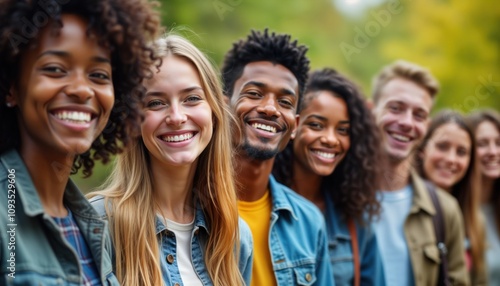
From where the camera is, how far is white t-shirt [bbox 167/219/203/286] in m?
3.11

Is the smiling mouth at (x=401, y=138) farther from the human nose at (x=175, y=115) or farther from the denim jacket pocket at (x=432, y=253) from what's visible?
the human nose at (x=175, y=115)

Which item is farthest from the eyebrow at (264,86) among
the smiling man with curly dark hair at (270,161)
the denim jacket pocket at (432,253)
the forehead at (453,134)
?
the forehead at (453,134)

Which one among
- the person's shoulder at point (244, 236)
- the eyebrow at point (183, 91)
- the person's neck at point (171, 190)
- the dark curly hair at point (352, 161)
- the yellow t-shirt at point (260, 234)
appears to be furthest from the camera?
the dark curly hair at point (352, 161)

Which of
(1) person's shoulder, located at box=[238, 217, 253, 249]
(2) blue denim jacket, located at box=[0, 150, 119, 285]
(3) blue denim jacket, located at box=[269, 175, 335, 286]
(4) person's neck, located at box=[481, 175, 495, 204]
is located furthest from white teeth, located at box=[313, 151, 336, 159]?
(4) person's neck, located at box=[481, 175, 495, 204]

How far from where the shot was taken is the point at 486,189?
680 cm

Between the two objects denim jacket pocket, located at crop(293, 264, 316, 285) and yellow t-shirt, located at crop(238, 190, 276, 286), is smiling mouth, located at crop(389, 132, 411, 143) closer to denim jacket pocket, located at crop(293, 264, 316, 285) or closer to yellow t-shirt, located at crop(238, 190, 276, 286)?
yellow t-shirt, located at crop(238, 190, 276, 286)

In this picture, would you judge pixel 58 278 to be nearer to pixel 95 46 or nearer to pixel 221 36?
pixel 95 46

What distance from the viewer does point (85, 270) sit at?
246cm

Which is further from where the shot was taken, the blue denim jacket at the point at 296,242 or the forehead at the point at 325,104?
the forehead at the point at 325,104

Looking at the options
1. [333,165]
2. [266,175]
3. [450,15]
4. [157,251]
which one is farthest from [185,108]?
[450,15]

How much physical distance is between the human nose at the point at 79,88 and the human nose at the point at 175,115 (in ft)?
2.57

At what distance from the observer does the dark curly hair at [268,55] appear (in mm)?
4078

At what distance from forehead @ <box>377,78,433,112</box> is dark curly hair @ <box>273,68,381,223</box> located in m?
0.78

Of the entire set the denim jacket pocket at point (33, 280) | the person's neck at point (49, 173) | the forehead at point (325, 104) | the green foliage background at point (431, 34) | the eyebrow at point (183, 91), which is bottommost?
the denim jacket pocket at point (33, 280)
